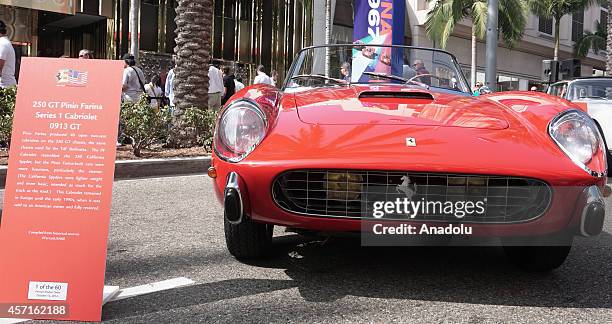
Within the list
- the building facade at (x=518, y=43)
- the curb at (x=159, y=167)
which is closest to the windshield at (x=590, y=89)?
the curb at (x=159, y=167)

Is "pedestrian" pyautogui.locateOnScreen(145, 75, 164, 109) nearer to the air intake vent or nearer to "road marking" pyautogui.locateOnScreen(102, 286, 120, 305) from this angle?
the air intake vent

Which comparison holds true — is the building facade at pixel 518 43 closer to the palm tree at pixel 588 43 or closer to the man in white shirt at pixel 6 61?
the palm tree at pixel 588 43

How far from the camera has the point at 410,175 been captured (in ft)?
8.25

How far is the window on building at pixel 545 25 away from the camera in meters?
35.1

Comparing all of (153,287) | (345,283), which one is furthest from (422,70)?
(153,287)

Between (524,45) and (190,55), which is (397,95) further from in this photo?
(524,45)

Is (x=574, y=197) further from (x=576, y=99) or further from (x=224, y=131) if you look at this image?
(x=576, y=99)

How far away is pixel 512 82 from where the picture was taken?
34094 mm

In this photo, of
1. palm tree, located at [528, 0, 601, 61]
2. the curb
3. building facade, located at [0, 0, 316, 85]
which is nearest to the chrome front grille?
the curb

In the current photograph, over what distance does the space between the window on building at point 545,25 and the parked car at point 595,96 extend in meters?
28.7

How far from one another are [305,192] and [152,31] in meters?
16.9

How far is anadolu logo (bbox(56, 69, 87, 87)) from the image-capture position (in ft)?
7.45
